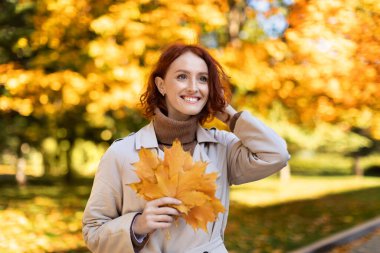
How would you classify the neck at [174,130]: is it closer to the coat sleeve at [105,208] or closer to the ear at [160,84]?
the ear at [160,84]

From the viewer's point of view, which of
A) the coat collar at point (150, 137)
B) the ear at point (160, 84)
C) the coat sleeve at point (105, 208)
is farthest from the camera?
the ear at point (160, 84)

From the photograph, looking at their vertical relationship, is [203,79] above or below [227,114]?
above

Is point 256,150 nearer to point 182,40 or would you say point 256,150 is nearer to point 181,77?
point 181,77

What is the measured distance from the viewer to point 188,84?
6.81 feet

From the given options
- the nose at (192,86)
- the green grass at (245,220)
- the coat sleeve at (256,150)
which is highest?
the nose at (192,86)

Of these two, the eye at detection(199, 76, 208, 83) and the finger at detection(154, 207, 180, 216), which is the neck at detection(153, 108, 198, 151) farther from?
the finger at detection(154, 207, 180, 216)

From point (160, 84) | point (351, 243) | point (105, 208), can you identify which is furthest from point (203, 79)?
point (351, 243)

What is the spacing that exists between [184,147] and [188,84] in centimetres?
25

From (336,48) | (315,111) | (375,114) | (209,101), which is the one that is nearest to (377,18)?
(336,48)

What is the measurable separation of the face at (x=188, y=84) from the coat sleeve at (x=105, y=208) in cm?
33

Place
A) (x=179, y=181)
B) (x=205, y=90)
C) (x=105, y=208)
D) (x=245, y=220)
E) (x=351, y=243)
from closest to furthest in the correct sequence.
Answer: (x=179, y=181) → (x=105, y=208) → (x=205, y=90) → (x=351, y=243) → (x=245, y=220)

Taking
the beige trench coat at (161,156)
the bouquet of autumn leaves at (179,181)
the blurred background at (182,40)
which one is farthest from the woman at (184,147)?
the blurred background at (182,40)

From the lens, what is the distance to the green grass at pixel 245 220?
290 inches

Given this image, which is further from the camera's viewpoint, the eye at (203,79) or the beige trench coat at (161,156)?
the eye at (203,79)
